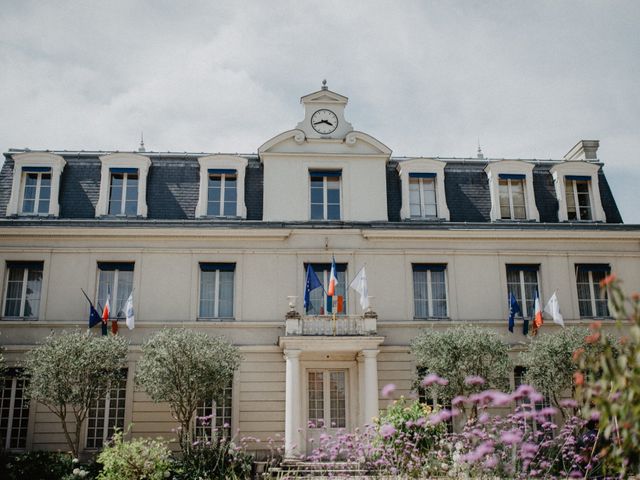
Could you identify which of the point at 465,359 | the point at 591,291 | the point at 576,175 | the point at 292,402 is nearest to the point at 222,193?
the point at 292,402

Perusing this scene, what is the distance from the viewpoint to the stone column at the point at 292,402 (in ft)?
64.7

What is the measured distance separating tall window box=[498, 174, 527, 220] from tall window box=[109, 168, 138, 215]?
13172mm

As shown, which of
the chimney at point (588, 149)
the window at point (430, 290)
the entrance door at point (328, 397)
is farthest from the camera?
the chimney at point (588, 149)

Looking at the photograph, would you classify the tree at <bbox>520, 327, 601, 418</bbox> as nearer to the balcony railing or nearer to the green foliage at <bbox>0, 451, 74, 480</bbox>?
the balcony railing

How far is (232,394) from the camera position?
21781 mm

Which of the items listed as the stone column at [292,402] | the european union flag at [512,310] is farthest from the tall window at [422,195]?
the stone column at [292,402]

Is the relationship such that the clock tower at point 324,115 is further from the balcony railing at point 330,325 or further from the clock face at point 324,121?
the balcony railing at point 330,325

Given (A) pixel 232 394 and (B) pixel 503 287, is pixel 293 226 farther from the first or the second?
(B) pixel 503 287

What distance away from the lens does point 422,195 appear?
24281 mm

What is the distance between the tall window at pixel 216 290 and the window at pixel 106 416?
3.40 m

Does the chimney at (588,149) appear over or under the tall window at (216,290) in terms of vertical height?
over

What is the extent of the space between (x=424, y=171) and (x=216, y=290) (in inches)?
336

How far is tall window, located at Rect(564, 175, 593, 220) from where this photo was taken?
24656 mm

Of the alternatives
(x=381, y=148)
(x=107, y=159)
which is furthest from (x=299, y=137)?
(x=107, y=159)
